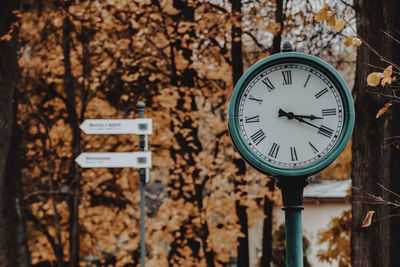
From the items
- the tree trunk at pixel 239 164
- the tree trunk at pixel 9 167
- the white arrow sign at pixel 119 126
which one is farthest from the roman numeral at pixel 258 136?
the tree trunk at pixel 239 164

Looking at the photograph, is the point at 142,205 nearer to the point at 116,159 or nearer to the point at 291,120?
the point at 116,159

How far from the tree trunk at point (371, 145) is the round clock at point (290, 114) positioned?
2884mm

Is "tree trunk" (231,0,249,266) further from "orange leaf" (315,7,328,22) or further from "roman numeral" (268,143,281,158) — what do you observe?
"roman numeral" (268,143,281,158)

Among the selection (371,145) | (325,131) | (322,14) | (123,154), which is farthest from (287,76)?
(123,154)

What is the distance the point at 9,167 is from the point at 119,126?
2.34 m

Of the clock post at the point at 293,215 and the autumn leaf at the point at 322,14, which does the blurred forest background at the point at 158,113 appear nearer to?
the autumn leaf at the point at 322,14

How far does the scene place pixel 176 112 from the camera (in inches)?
431

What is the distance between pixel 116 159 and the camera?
617cm

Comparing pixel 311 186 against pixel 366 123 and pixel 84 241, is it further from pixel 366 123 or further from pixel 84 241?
pixel 366 123

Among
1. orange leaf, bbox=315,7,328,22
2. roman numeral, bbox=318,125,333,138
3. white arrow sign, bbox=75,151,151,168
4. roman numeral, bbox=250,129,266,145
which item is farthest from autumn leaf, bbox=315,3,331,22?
white arrow sign, bbox=75,151,151,168

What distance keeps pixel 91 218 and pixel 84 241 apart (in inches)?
66.3

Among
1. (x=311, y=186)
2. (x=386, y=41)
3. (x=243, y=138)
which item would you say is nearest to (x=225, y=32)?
(x=386, y=41)

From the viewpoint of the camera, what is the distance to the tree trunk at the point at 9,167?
6.68 meters

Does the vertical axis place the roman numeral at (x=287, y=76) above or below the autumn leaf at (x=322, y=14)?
below
